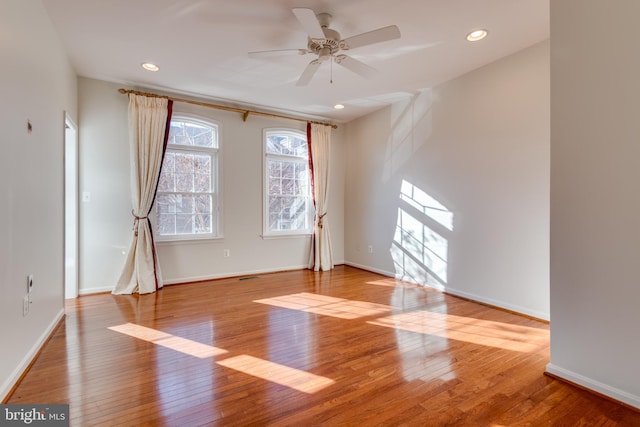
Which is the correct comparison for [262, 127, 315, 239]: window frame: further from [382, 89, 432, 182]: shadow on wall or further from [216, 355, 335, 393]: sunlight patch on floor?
[216, 355, 335, 393]: sunlight patch on floor

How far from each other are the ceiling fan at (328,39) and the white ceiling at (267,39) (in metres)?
0.18

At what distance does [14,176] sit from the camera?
79.9 inches

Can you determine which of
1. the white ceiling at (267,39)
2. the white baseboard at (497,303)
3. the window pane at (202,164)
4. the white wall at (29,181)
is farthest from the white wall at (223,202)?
the white baseboard at (497,303)

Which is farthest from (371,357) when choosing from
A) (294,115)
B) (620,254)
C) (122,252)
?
(294,115)

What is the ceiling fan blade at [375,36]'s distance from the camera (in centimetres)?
239

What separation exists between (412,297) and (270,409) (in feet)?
8.75

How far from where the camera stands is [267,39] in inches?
122

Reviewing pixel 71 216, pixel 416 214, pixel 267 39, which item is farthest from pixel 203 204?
pixel 416 214

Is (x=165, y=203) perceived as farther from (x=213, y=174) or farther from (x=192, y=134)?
(x=192, y=134)

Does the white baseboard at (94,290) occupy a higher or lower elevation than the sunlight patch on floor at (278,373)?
higher

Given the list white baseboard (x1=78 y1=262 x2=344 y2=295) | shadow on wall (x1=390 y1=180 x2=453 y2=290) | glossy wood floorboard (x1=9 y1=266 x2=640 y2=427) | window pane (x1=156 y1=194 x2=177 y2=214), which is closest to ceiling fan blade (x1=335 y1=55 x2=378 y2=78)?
shadow on wall (x1=390 y1=180 x2=453 y2=290)

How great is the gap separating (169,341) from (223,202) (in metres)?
2.61

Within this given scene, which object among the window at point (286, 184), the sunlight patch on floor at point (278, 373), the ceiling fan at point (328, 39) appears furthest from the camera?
the window at point (286, 184)

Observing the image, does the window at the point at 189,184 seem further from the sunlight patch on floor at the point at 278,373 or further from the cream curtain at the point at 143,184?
the sunlight patch on floor at the point at 278,373
